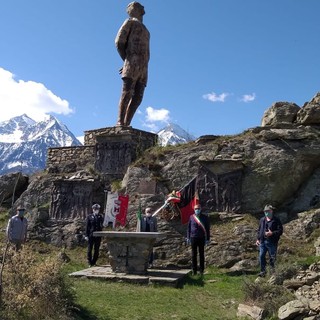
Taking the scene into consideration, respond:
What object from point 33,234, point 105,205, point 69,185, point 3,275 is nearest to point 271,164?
point 105,205

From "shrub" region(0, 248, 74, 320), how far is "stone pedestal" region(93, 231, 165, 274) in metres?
3.17

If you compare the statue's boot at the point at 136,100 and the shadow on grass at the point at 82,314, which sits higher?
the statue's boot at the point at 136,100

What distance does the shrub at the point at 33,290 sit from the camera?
559cm

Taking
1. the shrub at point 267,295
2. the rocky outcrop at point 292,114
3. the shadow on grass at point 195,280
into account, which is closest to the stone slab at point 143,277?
the shadow on grass at point 195,280

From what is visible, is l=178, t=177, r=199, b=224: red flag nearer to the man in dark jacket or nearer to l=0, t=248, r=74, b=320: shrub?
the man in dark jacket

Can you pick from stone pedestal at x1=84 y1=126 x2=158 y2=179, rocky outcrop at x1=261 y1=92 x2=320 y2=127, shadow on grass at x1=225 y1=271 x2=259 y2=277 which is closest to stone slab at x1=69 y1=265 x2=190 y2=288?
shadow on grass at x1=225 y1=271 x2=259 y2=277

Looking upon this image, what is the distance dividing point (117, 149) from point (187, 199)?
3605 millimetres

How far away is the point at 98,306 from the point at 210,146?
784cm

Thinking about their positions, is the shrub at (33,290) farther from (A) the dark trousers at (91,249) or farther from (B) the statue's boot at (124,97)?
(B) the statue's boot at (124,97)

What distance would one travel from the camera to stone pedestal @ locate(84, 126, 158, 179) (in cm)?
1524

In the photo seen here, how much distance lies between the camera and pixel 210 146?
14.0 meters

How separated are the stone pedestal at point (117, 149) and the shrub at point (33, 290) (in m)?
8.64

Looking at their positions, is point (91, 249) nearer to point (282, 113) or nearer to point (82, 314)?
point (82, 314)

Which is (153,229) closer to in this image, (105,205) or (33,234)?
(105,205)
